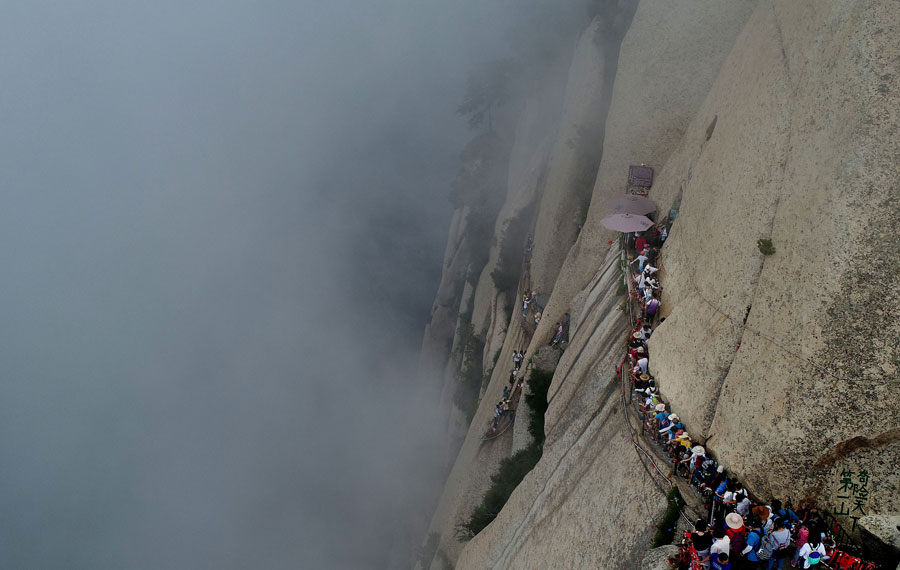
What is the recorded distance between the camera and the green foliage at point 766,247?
48.0ft

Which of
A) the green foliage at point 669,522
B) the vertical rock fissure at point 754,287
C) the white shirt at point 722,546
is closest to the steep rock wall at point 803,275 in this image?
the vertical rock fissure at point 754,287

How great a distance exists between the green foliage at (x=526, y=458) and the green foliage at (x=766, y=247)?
13.2 m

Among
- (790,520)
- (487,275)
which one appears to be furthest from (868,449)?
(487,275)

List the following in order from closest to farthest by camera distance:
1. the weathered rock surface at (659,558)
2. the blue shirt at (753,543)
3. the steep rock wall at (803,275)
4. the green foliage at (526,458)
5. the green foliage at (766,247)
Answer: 1. the blue shirt at (753,543)
2. the steep rock wall at (803,275)
3. the weathered rock surface at (659,558)
4. the green foliage at (766,247)
5. the green foliage at (526,458)

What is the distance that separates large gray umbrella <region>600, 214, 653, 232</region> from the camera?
23.3 metres

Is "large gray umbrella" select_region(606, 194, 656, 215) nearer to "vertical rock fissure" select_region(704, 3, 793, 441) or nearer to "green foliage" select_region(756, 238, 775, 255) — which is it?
"vertical rock fissure" select_region(704, 3, 793, 441)

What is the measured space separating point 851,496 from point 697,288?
6.92 meters

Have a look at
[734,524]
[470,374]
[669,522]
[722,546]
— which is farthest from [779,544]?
[470,374]

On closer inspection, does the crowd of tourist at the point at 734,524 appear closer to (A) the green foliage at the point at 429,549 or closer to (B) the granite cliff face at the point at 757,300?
(B) the granite cliff face at the point at 757,300

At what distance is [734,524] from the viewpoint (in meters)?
11.9

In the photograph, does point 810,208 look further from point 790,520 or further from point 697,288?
point 790,520

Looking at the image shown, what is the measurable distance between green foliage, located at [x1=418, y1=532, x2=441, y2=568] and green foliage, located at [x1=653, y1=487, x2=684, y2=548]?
23.7 m

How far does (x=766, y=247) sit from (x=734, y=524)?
254 inches

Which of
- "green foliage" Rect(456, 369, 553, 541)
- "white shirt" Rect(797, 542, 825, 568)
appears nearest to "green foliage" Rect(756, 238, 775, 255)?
"white shirt" Rect(797, 542, 825, 568)
